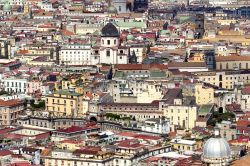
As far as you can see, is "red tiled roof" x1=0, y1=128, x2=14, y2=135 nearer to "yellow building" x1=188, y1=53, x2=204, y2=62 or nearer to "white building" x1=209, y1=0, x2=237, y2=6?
"yellow building" x1=188, y1=53, x2=204, y2=62

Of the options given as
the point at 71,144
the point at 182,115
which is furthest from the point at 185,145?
the point at 182,115

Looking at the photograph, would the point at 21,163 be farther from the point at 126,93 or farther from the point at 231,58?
the point at 231,58

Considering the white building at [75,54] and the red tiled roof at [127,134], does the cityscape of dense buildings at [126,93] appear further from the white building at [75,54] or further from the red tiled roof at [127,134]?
the white building at [75,54]

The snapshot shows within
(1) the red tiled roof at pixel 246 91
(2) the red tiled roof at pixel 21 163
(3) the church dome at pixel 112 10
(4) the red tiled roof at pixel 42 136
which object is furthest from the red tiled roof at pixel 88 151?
(3) the church dome at pixel 112 10

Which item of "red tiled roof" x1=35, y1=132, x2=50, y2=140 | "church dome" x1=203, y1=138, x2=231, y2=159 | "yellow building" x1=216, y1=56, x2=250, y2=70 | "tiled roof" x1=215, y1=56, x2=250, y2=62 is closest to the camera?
"church dome" x1=203, y1=138, x2=231, y2=159

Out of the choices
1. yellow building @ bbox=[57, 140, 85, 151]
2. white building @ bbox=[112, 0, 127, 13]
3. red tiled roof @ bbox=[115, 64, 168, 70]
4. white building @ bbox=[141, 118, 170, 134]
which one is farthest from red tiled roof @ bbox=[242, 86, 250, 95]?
white building @ bbox=[112, 0, 127, 13]

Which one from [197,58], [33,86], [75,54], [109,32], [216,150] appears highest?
[109,32]

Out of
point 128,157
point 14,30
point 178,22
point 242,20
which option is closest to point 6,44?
point 14,30
